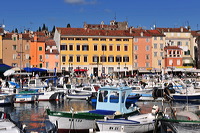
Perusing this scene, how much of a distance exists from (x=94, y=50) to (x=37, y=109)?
1647 inches

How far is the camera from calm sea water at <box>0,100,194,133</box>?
87.2 feet

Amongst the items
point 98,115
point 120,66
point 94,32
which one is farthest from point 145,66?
point 98,115

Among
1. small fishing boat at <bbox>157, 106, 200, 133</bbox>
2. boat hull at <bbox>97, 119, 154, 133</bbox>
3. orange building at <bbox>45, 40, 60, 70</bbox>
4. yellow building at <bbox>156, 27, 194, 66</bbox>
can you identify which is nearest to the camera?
small fishing boat at <bbox>157, 106, 200, 133</bbox>

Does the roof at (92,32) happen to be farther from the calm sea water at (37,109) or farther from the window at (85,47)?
the calm sea water at (37,109)

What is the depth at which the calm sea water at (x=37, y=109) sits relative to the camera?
2658 centimetres

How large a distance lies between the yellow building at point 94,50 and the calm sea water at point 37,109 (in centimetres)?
3253

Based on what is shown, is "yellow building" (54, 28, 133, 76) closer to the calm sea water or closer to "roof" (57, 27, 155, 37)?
"roof" (57, 27, 155, 37)

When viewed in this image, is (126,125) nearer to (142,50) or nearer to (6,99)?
(6,99)

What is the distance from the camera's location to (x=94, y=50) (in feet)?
253

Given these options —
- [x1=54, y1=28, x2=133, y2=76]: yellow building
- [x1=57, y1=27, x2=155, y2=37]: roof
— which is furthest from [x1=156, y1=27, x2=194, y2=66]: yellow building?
[x1=54, y1=28, x2=133, y2=76]: yellow building

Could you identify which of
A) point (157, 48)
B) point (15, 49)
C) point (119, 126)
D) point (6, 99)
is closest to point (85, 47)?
point (15, 49)

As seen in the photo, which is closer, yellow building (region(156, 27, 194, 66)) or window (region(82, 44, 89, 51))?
window (region(82, 44, 89, 51))

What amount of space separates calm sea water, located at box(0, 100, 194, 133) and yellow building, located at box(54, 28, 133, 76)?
107ft

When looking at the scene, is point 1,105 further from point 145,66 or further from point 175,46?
point 175,46
